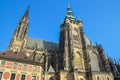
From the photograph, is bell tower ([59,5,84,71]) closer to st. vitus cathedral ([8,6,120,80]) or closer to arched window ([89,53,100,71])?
st. vitus cathedral ([8,6,120,80])

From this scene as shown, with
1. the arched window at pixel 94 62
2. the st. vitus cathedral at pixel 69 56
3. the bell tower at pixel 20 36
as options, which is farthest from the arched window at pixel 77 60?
the bell tower at pixel 20 36

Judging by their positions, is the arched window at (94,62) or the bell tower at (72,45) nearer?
the bell tower at (72,45)

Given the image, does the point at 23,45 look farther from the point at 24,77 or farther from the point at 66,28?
the point at 24,77

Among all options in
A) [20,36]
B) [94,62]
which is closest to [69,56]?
[94,62]

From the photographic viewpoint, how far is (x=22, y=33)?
43.1 metres

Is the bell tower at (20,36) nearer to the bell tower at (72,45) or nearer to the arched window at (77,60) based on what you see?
the bell tower at (72,45)

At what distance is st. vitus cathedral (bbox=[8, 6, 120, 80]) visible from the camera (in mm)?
34125

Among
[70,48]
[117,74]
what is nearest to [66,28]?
[70,48]

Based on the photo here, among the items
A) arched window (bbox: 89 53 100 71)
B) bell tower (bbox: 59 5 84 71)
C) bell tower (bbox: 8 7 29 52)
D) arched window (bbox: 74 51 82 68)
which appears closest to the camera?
bell tower (bbox: 59 5 84 71)

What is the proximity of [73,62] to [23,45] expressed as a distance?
14.5m

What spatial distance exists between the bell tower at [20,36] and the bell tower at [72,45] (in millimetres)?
10947

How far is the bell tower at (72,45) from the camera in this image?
117 feet

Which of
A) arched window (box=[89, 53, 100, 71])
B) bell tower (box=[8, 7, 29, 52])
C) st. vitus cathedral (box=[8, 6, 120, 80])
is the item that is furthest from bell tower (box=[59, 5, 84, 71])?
bell tower (box=[8, 7, 29, 52])

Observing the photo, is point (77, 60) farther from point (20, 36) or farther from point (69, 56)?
point (20, 36)
